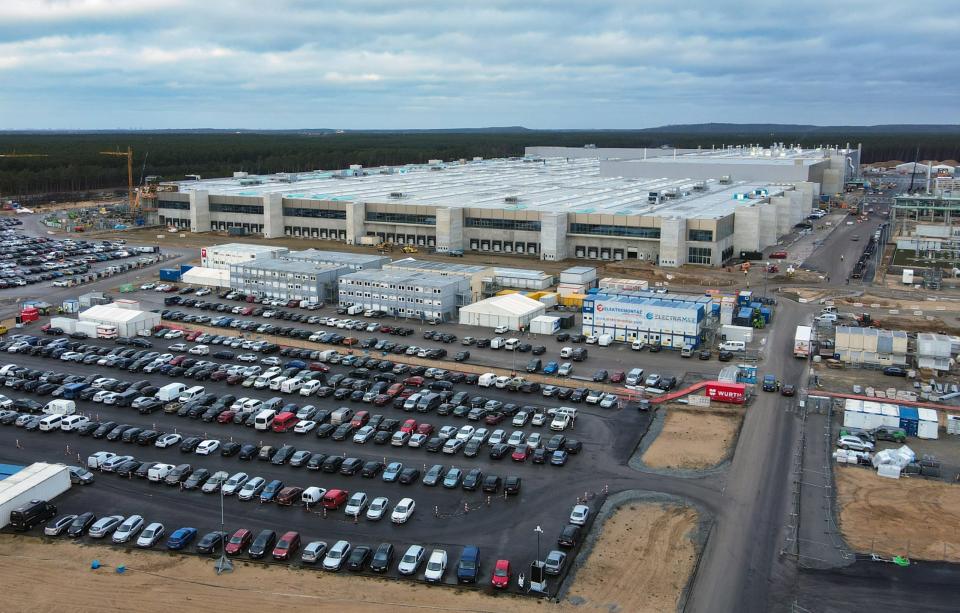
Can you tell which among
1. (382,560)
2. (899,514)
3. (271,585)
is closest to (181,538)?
(271,585)

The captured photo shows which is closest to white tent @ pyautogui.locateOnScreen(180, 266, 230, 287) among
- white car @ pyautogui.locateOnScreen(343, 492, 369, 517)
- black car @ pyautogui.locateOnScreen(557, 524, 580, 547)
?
white car @ pyautogui.locateOnScreen(343, 492, 369, 517)

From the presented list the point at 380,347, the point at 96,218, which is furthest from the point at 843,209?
the point at 96,218

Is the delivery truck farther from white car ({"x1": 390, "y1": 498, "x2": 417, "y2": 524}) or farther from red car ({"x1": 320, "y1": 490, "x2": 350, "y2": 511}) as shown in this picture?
red car ({"x1": 320, "y1": 490, "x2": 350, "y2": 511})

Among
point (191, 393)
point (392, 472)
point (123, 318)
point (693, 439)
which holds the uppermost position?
point (123, 318)

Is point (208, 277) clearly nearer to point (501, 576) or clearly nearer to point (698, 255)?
point (698, 255)

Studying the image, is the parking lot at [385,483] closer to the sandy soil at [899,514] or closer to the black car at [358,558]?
the black car at [358,558]

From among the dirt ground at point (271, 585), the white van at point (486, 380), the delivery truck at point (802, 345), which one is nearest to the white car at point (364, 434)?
the white van at point (486, 380)

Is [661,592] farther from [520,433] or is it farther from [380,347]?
[380,347]
